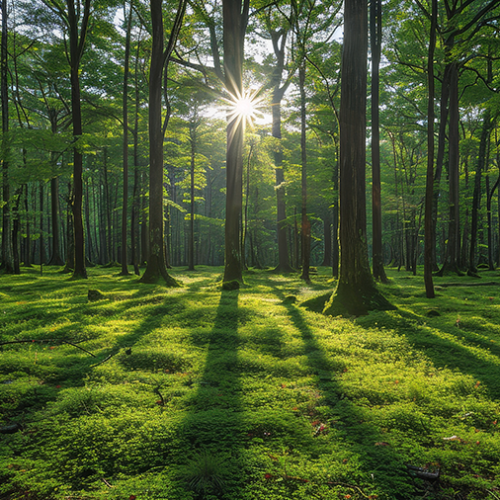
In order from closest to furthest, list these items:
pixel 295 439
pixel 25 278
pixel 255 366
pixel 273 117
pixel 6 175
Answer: pixel 295 439 → pixel 255 366 → pixel 6 175 → pixel 25 278 → pixel 273 117

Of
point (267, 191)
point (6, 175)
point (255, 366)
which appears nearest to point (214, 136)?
point (267, 191)

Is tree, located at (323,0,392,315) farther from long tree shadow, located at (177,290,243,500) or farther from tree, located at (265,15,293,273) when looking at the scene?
tree, located at (265,15,293,273)

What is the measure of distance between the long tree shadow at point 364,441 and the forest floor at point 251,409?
0.01 metres

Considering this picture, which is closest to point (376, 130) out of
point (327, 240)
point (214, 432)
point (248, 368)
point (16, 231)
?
point (248, 368)

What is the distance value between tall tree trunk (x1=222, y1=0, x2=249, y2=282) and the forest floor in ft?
17.5

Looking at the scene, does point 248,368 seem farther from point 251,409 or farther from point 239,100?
point 239,100

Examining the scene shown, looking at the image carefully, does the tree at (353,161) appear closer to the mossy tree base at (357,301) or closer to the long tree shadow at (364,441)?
the mossy tree base at (357,301)

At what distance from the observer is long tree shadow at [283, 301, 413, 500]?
85.4 inches

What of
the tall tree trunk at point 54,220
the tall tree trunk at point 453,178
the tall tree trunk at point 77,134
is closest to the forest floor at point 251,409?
the tall tree trunk at point 77,134

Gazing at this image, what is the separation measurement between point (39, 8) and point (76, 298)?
1599 centimetres

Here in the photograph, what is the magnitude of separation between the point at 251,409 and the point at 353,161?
19.5 ft

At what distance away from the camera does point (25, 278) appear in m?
13.2

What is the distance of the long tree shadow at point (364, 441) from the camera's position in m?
2.17

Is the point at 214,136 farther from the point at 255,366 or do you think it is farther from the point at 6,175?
the point at 255,366
